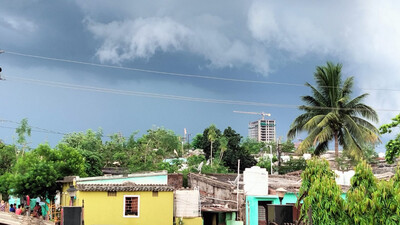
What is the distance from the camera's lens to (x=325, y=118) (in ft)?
95.7

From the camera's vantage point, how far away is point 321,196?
15.5 meters

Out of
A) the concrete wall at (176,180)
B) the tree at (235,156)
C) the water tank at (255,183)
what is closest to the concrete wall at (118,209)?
the water tank at (255,183)

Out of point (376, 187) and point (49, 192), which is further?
point (49, 192)

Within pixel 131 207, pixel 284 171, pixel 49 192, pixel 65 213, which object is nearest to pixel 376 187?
pixel 65 213

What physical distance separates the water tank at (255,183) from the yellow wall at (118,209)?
5.27 m

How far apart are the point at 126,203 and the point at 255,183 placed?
7.42 metres

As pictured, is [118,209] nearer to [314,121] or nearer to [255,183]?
[255,183]

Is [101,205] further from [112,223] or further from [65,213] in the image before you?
[65,213]

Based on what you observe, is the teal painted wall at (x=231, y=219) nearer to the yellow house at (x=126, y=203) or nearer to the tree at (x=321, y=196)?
the yellow house at (x=126, y=203)

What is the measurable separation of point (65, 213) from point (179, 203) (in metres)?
8.23

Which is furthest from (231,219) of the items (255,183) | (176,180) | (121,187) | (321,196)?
(321,196)

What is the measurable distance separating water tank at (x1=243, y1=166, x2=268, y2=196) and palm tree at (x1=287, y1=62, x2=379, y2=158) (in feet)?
18.1

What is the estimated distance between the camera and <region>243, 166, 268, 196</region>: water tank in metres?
25.6

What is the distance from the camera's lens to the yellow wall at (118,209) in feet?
72.3
